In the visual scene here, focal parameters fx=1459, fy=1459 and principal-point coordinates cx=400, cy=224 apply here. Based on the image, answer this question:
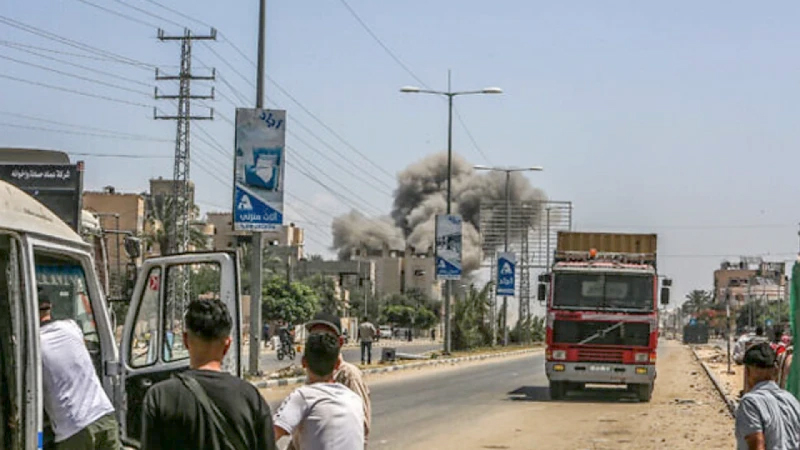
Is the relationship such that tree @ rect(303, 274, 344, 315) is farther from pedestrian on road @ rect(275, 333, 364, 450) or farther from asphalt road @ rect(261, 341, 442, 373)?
pedestrian on road @ rect(275, 333, 364, 450)

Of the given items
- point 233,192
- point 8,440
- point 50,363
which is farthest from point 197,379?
point 233,192

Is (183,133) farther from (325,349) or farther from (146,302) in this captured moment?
(325,349)

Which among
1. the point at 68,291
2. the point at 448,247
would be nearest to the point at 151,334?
the point at 68,291

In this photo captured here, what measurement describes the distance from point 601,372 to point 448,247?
69.4 feet

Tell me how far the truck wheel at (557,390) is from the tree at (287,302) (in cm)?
6763

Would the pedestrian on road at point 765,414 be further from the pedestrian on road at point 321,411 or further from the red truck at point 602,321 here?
the red truck at point 602,321

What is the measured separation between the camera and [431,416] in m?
23.6

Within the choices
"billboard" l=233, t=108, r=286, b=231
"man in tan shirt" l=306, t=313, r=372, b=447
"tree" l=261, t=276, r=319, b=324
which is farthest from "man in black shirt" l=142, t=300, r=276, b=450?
"tree" l=261, t=276, r=319, b=324

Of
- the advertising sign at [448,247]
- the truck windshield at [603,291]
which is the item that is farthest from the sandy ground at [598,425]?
the advertising sign at [448,247]

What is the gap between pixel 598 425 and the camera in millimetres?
22703

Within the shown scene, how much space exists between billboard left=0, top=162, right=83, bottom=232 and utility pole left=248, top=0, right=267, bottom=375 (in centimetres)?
1367

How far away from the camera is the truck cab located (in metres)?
6.70

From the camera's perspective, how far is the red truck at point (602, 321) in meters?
28.5

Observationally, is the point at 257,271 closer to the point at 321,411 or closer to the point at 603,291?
the point at 603,291
